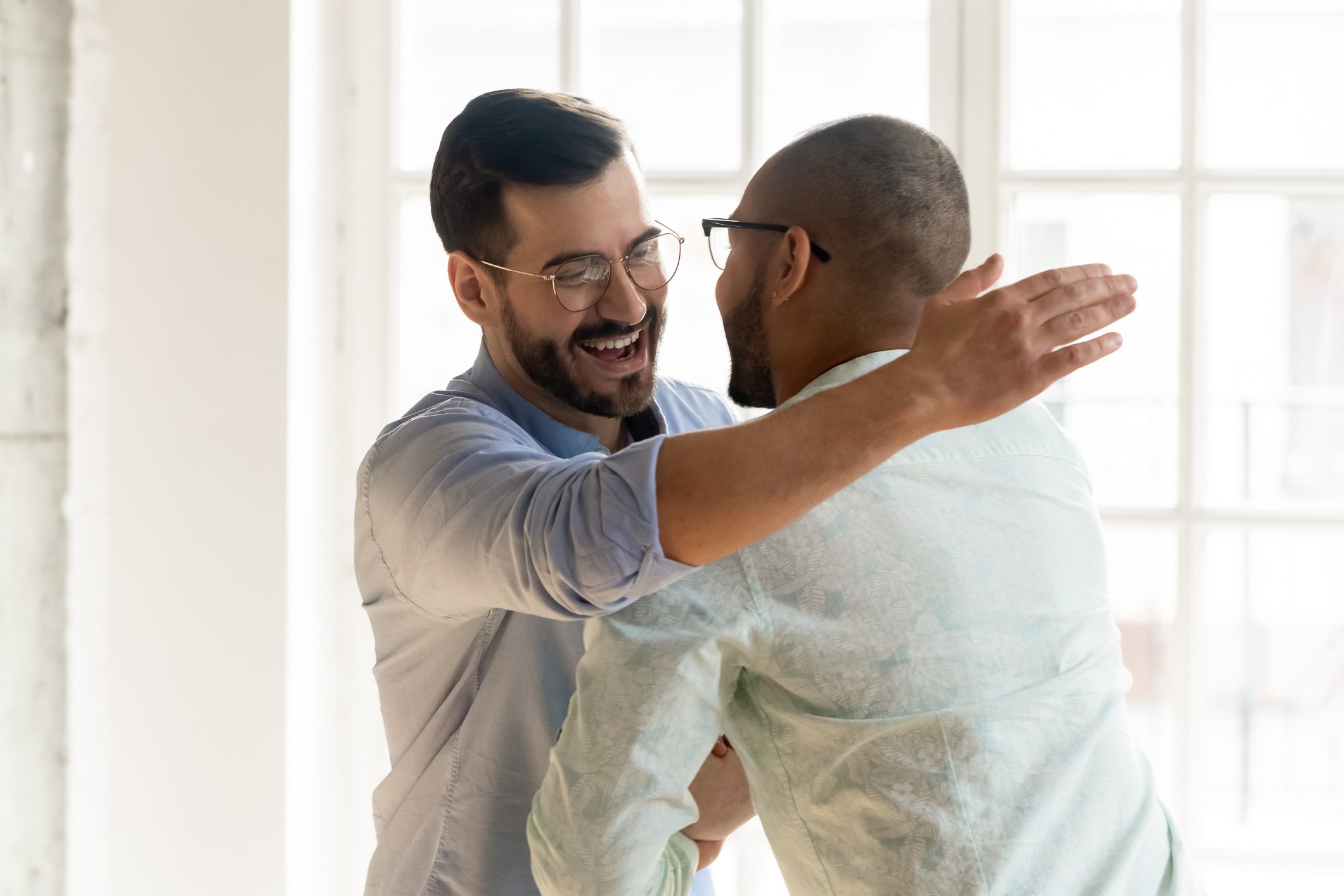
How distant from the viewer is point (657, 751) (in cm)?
100

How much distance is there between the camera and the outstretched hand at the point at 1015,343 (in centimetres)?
87

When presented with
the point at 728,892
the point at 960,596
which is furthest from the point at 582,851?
the point at 728,892

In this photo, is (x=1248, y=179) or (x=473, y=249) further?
(x=1248, y=179)

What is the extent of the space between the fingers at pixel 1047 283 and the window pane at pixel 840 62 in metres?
1.55

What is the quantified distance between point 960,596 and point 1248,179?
1720 millimetres

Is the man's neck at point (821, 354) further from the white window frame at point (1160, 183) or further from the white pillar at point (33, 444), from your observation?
the white pillar at point (33, 444)

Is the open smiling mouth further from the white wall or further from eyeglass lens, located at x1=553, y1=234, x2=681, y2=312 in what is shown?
the white wall

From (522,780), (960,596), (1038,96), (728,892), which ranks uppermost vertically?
(1038,96)

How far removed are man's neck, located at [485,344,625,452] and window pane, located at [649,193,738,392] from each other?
88 centimetres

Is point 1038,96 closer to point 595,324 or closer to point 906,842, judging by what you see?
point 595,324

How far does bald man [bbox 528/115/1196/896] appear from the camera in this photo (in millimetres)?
956

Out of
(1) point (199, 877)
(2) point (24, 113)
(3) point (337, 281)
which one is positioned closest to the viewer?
(2) point (24, 113)

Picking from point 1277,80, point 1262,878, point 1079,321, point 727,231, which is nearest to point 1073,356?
point 1079,321

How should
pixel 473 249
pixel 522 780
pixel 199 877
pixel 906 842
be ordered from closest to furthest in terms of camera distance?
pixel 906 842 < pixel 522 780 < pixel 473 249 < pixel 199 877
